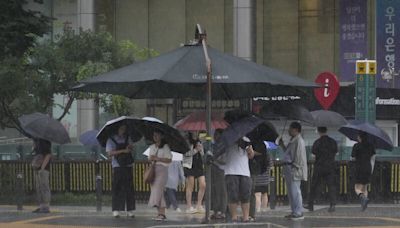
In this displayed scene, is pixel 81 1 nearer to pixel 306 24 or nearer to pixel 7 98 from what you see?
pixel 306 24

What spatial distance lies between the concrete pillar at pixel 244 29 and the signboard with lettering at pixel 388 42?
5.65m

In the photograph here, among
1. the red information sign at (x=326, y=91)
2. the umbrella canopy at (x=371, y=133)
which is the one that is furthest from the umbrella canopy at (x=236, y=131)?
the red information sign at (x=326, y=91)

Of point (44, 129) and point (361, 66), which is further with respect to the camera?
point (361, 66)

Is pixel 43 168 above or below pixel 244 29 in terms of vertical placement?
below

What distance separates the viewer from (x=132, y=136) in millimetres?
14078

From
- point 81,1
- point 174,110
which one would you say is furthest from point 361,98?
point 81,1

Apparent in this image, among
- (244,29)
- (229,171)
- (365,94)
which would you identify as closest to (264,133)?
(229,171)

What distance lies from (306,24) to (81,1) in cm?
1070

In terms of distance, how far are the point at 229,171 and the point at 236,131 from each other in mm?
889

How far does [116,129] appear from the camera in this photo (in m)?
13.9

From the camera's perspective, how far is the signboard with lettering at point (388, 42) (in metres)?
33.8

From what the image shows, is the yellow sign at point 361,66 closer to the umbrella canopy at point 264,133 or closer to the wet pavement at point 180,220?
the wet pavement at point 180,220

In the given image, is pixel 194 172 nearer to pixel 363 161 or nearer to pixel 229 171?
pixel 363 161

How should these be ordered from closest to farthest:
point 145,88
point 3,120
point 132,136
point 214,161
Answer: point 214,161, point 145,88, point 132,136, point 3,120
